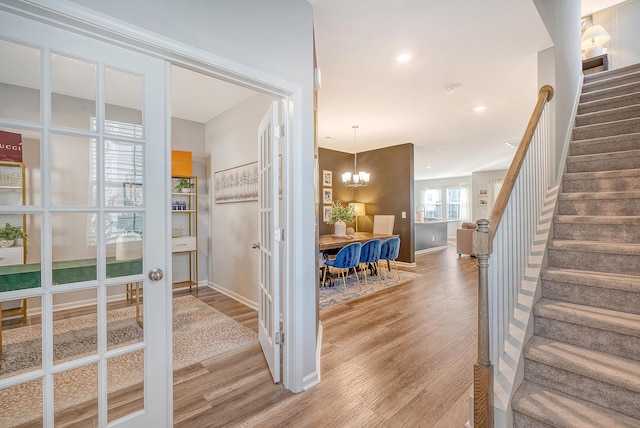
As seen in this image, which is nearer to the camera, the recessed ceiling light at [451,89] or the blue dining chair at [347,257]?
the recessed ceiling light at [451,89]

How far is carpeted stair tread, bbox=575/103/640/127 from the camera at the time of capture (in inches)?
111

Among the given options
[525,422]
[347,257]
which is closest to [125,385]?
Result: [525,422]

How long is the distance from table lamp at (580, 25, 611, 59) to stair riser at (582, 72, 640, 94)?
1518 millimetres

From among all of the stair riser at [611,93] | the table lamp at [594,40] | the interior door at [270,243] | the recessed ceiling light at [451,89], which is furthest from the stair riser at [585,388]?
the table lamp at [594,40]

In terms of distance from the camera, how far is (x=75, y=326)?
1.27 meters

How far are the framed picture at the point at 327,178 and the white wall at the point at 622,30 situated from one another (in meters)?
5.31

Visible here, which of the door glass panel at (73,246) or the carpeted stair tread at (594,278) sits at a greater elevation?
the door glass panel at (73,246)

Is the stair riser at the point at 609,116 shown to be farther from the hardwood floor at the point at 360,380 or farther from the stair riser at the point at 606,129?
the hardwood floor at the point at 360,380

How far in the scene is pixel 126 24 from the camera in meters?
1.28

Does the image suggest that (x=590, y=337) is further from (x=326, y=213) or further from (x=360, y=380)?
(x=326, y=213)

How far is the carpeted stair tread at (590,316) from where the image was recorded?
149 centimetres

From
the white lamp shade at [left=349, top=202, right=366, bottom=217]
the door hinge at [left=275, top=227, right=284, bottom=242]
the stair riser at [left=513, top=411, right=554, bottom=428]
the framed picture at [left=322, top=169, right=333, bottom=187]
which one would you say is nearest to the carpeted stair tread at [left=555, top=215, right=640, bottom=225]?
the stair riser at [left=513, top=411, right=554, bottom=428]

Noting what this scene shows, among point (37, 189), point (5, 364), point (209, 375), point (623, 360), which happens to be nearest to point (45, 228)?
point (37, 189)

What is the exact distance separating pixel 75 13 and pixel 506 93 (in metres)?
4.39
